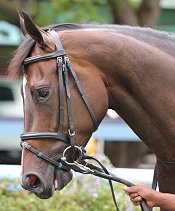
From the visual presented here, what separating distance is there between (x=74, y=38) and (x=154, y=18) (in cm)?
638

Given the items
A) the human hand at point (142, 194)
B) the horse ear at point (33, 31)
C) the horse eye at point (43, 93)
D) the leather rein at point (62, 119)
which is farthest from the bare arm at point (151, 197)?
the horse ear at point (33, 31)

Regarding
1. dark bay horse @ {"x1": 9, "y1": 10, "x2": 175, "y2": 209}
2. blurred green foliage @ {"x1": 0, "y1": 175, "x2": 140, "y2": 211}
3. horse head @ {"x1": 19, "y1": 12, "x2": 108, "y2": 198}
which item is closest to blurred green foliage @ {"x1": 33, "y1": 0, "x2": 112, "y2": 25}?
blurred green foliage @ {"x1": 0, "y1": 175, "x2": 140, "y2": 211}

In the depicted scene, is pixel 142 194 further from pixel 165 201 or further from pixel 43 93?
pixel 43 93

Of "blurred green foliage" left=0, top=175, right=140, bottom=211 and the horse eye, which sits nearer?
the horse eye

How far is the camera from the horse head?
339 cm

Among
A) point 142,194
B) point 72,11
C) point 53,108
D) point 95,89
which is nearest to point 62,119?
point 53,108

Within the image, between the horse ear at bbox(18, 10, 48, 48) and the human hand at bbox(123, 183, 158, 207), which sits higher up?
the horse ear at bbox(18, 10, 48, 48)

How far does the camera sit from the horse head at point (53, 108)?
3.39 metres

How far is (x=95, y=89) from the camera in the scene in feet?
11.3

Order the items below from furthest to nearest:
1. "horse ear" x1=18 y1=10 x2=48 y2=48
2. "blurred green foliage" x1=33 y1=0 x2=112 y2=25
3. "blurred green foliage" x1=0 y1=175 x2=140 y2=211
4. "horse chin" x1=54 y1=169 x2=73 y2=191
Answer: "blurred green foliage" x1=33 y1=0 x2=112 y2=25, "blurred green foliage" x1=0 y1=175 x2=140 y2=211, "horse chin" x1=54 y1=169 x2=73 y2=191, "horse ear" x1=18 y1=10 x2=48 y2=48

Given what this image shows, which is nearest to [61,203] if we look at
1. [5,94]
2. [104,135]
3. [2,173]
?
[2,173]

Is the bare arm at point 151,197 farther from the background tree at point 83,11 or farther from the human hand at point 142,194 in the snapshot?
the background tree at point 83,11

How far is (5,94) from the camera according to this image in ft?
47.4

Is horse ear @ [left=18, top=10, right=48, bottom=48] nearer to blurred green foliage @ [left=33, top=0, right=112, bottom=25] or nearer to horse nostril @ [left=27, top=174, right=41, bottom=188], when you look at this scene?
horse nostril @ [left=27, top=174, right=41, bottom=188]
